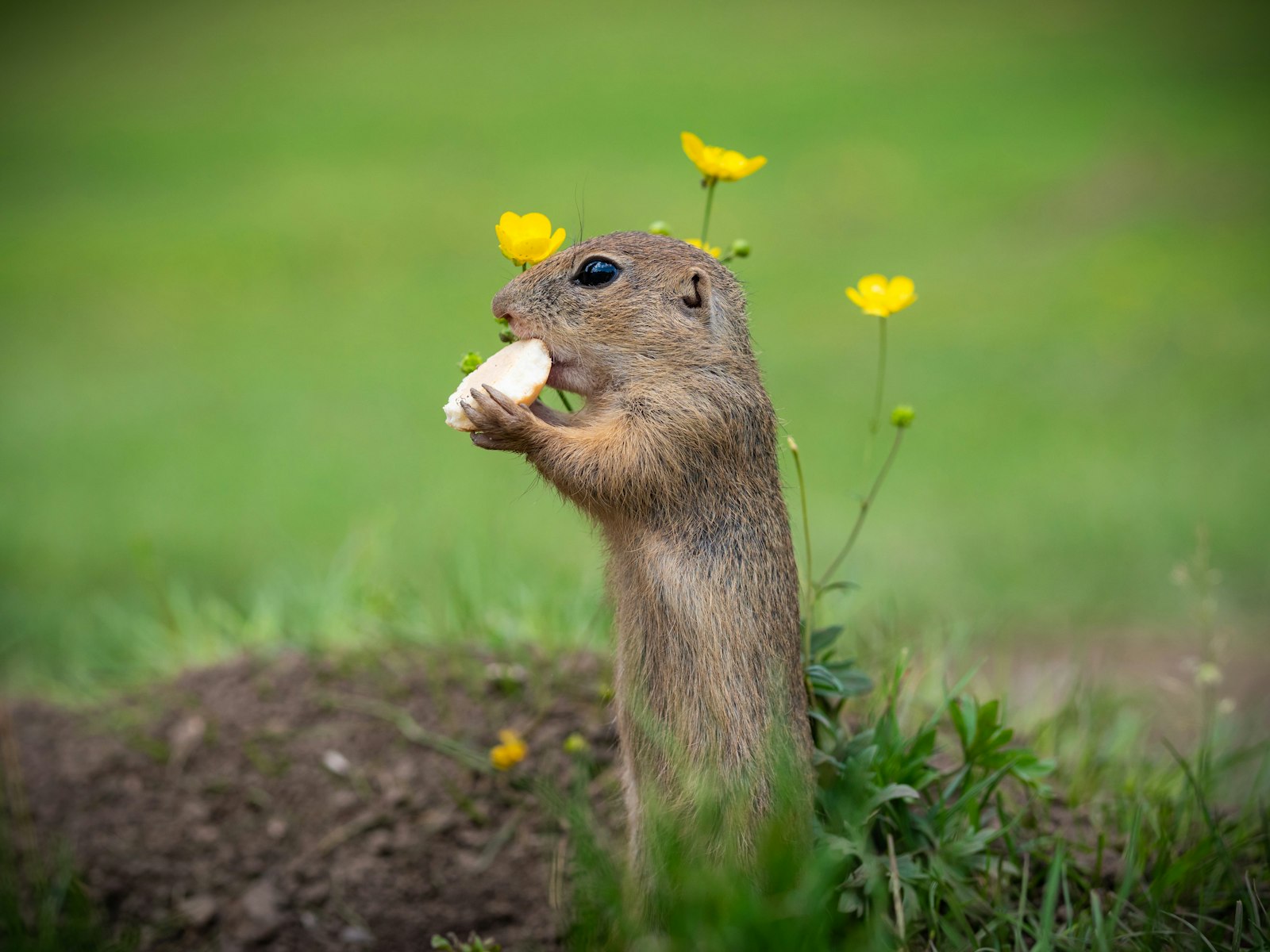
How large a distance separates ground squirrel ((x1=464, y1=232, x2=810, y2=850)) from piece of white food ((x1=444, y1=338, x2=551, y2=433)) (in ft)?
0.09

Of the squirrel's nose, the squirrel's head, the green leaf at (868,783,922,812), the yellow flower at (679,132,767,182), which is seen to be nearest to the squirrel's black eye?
the squirrel's head

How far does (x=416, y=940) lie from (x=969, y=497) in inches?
185

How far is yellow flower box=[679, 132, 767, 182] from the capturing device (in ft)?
9.18

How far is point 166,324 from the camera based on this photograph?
965 centimetres

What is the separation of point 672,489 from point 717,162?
0.79 meters

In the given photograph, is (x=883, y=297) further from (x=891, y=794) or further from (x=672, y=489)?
(x=891, y=794)

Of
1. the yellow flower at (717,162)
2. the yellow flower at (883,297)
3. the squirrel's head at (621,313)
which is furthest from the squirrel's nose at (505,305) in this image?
the yellow flower at (883,297)

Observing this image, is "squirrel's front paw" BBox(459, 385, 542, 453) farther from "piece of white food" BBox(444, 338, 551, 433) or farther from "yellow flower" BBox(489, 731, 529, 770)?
"yellow flower" BBox(489, 731, 529, 770)

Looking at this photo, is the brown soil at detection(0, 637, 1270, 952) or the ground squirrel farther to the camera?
the brown soil at detection(0, 637, 1270, 952)

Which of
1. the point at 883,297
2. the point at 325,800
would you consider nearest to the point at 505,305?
the point at 883,297

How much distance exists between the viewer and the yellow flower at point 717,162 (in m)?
2.80

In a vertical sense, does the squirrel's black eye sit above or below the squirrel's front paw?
above

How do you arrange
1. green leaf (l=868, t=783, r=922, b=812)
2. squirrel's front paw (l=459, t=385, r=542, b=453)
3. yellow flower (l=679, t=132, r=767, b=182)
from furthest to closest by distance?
yellow flower (l=679, t=132, r=767, b=182)
green leaf (l=868, t=783, r=922, b=812)
squirrel's front paw (l=459, t=385, r=542, b=453)

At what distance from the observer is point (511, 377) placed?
2.52 m
